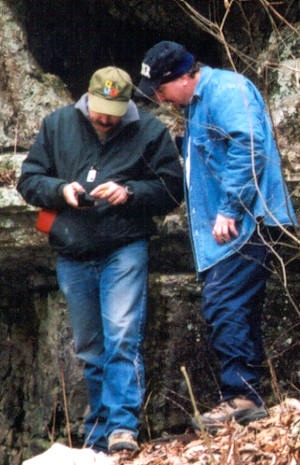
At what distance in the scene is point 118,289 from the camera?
586 cm

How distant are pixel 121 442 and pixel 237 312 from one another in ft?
3.04

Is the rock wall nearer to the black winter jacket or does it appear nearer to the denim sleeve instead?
the black winter jacket

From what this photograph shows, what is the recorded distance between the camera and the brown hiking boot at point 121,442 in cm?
553

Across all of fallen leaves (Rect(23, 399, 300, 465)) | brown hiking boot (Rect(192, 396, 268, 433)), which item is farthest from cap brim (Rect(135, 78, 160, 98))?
fallen leaves (Rect(23, 399, 300, 465))

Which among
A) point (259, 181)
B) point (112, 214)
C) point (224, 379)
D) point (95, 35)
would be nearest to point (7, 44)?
point (95, 35)

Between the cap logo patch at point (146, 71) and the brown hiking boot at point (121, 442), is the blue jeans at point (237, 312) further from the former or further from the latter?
the cap logo patch at point (146, 71)

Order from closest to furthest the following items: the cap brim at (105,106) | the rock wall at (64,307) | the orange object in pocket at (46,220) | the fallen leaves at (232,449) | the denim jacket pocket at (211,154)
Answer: the fallen leaves at (232,449)
the denim jacket pocket at (211,154)
the cap brim at (105,106)
the orange object in pocket at (46,220)
the rock wall at (64,307)

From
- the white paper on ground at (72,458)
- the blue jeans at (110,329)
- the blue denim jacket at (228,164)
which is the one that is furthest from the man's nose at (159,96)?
the white paper on ground at (72,458)

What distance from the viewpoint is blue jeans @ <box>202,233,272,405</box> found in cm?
547

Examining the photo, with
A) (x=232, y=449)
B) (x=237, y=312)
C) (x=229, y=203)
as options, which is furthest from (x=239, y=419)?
(x=229, y=203)

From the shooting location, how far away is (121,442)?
5.54 metres

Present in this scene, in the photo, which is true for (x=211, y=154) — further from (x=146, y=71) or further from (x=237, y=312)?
(x=237, y=312)

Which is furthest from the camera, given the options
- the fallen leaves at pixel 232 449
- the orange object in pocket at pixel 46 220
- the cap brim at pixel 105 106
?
the orange object in pocket at pixel 46 220

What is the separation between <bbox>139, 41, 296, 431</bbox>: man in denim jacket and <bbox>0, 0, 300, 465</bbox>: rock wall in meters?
1.28
